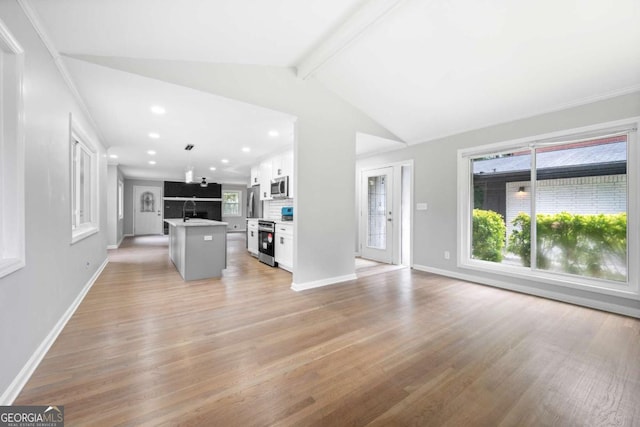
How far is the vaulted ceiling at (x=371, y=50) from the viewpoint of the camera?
2.19 m

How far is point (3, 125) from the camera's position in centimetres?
156

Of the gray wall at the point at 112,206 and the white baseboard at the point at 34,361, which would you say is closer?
the white baseboard at the point at 34,361

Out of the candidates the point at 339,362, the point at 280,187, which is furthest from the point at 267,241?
the point at 339,362

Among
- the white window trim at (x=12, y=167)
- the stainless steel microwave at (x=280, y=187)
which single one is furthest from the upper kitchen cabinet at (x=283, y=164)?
the white window trim at (x=12, y=167)

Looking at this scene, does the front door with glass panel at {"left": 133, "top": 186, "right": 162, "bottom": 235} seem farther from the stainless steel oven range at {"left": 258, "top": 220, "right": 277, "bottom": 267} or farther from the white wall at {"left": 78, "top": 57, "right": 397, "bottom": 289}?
the white wall at {"left": 78, "top": 57, "right": 397, "bottom": 289}

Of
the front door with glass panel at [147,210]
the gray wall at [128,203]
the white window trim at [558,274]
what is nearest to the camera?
the white window trim at [558,274]

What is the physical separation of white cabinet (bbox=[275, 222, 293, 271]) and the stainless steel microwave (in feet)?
2.21

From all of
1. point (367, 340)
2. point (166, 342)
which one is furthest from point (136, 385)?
point (367, 340)

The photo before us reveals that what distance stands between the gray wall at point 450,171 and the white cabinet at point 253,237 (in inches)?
127

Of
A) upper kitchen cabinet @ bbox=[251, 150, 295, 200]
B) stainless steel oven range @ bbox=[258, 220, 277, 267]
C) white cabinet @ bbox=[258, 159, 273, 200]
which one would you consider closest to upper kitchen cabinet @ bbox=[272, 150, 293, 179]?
upper kitchen cabinet @ bbox=[251, 150, 295, 200]

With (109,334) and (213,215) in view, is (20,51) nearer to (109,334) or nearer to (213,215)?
(109,334)

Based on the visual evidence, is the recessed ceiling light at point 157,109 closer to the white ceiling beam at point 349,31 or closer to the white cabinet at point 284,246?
the white ceiling beam at point 349,31

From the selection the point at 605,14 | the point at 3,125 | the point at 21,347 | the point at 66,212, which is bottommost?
the point at 21,347

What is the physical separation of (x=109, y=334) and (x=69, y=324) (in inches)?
21.8
